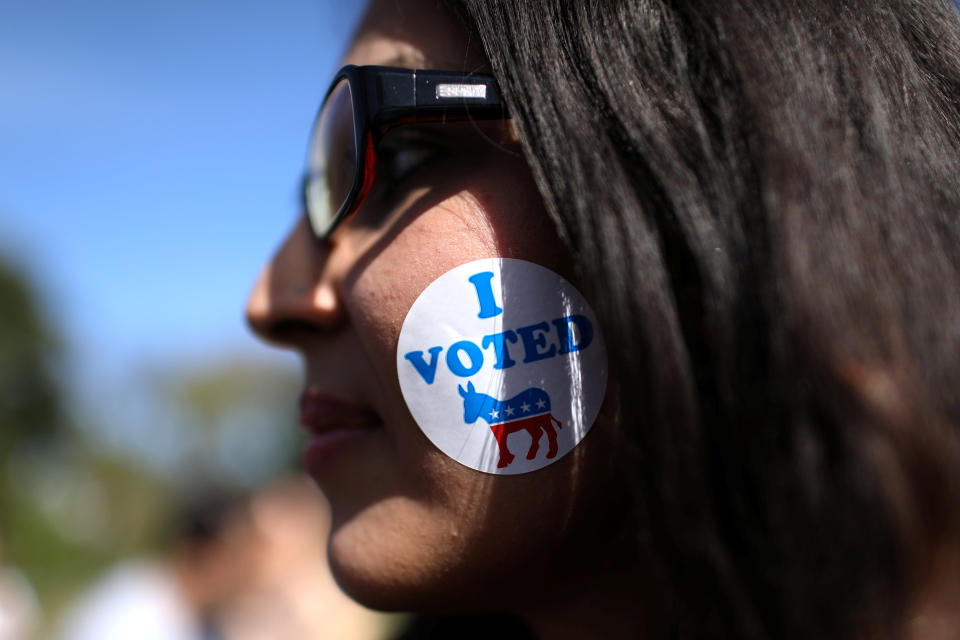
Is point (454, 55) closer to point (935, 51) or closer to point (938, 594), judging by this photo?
point (935, 51)

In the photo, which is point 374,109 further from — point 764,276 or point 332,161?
point 764,276

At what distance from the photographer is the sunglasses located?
3.73 feet

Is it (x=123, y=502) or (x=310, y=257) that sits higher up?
(x=310, y=257)

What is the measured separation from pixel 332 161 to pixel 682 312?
749 mm

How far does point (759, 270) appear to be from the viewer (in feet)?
2.94

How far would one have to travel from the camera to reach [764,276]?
0.89 meters

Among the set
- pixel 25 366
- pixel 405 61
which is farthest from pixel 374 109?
pixel 25 366

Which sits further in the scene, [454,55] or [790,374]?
[454,55]

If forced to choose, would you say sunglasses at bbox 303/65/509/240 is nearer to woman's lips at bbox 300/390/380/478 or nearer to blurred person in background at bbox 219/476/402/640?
woman's lips at bbox 300/390/380/478

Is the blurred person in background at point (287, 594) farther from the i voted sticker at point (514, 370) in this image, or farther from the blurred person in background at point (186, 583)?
the i voted sticker at point (514, 370)

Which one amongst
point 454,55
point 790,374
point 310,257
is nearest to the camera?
point 790,374

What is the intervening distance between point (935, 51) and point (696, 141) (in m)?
0.55

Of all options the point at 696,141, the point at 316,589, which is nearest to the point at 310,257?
the point at 696,141

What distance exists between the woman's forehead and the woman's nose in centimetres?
37
